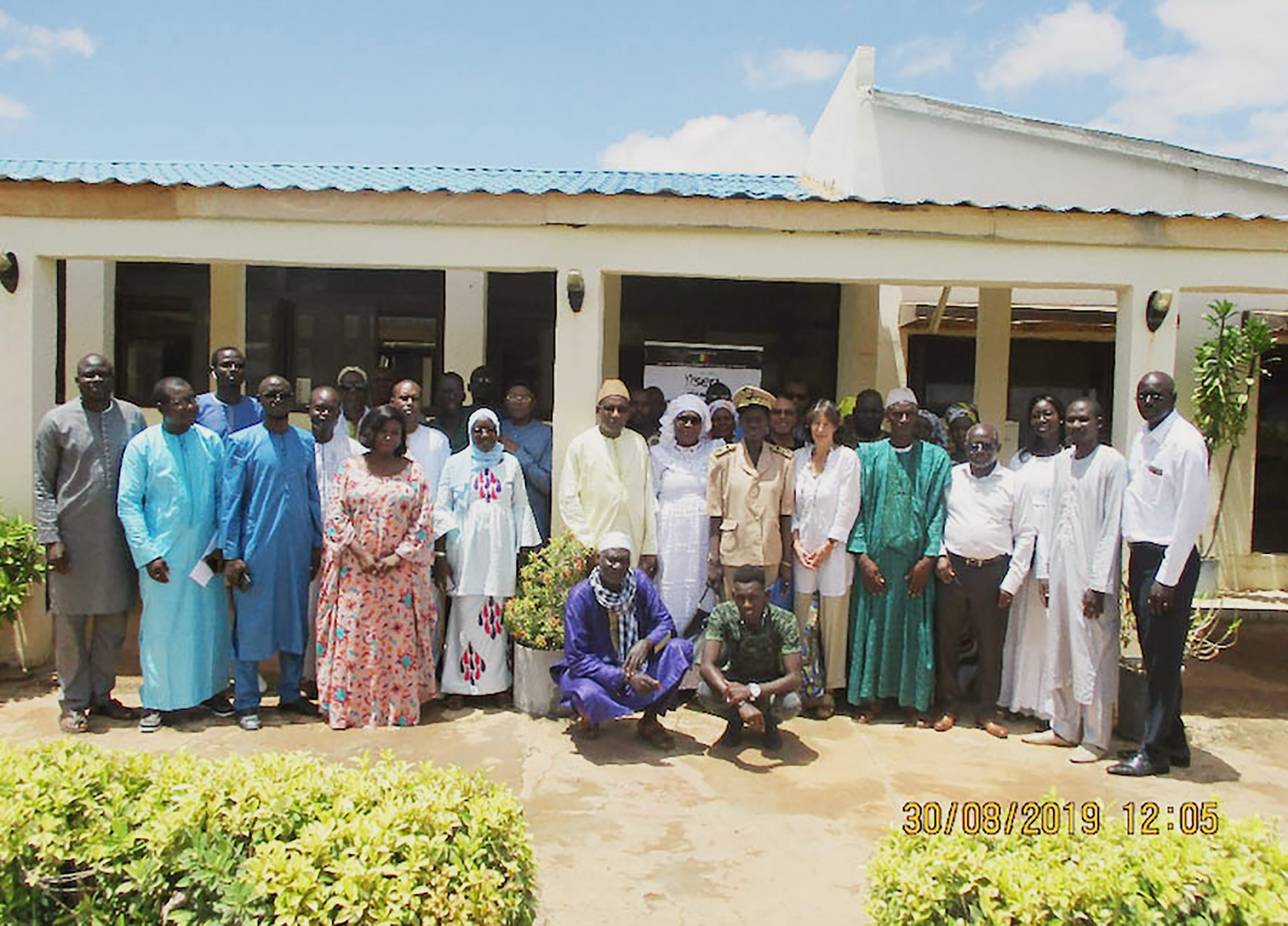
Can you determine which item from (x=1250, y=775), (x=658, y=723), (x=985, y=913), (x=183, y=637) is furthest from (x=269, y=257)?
(x=1250, y=775)

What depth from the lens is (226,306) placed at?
9164mm

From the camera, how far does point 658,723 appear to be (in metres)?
5.34

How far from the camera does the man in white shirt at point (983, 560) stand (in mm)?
5480

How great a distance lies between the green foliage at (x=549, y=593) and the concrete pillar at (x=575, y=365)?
1.43 ft

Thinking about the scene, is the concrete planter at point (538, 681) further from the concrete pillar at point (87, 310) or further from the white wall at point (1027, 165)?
the white wall at point (1027, 165)

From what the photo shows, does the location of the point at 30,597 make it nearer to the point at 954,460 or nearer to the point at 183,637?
the point at 183,637

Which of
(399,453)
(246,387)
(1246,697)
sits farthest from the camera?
(246,387)

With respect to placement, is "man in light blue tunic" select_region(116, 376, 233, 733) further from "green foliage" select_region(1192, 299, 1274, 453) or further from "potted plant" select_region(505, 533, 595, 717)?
"green foliage" select_region(1192, 299, 1274, 453)

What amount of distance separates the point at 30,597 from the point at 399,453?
2657 millimetres

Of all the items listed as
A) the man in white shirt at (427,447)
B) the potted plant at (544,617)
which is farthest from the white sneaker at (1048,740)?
the man in white shirt at (427,447)

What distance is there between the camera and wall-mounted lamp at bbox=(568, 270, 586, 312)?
599cm

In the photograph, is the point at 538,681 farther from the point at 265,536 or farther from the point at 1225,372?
the point at 1225,372

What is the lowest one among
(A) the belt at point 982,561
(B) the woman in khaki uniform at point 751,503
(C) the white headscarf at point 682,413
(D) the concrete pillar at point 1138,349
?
(A) the belt at point 982,561


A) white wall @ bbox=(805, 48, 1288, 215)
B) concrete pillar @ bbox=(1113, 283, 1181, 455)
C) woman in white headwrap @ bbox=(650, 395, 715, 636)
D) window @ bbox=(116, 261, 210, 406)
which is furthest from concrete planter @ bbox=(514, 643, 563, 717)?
white wall @ bbox=(805, 48, 1288, 215)
